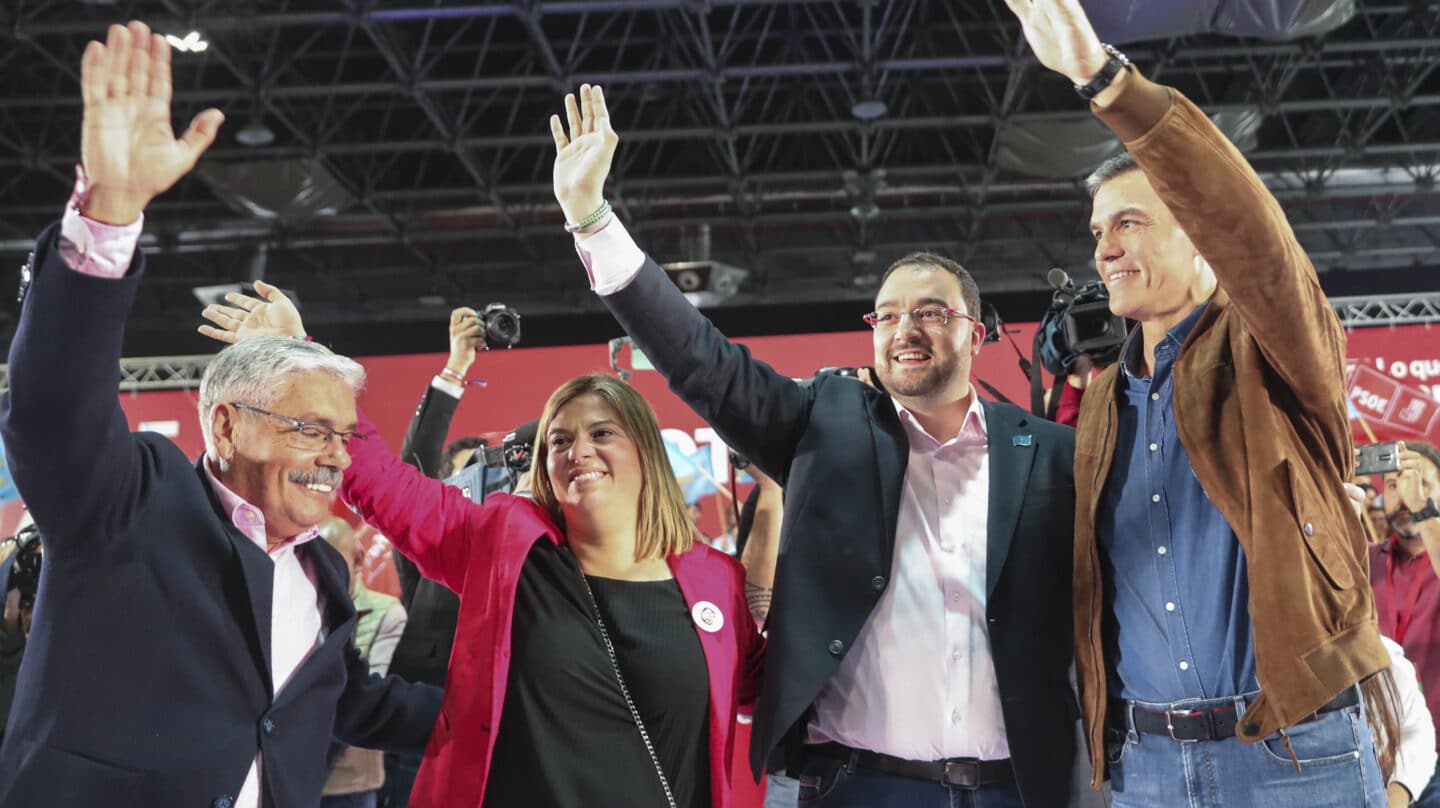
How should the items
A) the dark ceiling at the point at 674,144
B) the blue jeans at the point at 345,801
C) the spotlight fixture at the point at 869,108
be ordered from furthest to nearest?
1. the spotlight fixture at the point at 869,108
2. the dark ceiling at the point at 674,144
3. the blue jeans at the point at 345,801

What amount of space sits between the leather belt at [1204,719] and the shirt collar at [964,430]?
0.73 meters

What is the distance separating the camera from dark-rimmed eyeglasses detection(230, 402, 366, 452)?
218 centimetres

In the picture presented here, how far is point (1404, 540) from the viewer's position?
16.9 feet

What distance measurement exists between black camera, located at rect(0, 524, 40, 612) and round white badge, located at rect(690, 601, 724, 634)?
6.34 feet

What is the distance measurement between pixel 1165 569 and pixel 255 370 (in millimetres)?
1711

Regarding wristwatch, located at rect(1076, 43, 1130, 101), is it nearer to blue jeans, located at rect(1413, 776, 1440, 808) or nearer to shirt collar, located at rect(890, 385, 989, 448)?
shirt collar, located at rect(890, 385, 989, 448)

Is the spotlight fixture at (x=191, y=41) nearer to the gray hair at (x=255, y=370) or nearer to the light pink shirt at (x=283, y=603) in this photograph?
the gray hair at (x=255, y=370)

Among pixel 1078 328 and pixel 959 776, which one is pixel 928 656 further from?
pixel 1078 328

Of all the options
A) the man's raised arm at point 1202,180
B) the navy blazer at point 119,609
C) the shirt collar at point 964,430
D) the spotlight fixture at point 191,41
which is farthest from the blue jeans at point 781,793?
the spotlight fixture at point 191,41

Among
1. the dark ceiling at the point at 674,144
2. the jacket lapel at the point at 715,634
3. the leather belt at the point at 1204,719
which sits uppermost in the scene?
the dark ceiling at the point at 674,144

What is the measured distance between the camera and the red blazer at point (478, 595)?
7.45 ft

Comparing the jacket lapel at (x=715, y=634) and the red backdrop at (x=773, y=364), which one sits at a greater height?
the red backdrop at (x=773, y=364)

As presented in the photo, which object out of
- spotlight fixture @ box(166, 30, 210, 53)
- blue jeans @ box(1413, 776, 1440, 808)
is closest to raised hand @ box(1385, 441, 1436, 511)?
blue jeans @ box(1413, 776, 1440, 808)

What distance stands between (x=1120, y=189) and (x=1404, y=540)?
3.73m
